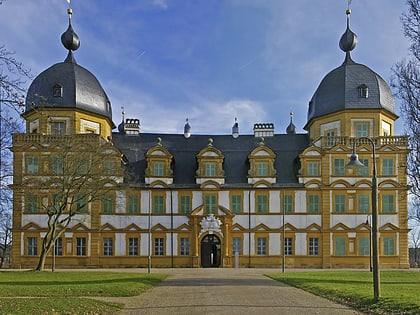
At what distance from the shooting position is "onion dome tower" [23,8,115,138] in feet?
165

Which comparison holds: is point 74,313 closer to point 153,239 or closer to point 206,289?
point 206,289

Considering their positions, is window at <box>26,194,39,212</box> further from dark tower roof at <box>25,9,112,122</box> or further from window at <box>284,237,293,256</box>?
window at <box>284,237,293,256</box>

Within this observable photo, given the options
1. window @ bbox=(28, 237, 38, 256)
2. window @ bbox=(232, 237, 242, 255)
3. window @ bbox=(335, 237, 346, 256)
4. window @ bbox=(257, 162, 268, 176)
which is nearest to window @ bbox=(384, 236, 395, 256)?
window @ bbox=(335, 237, 346, 256)

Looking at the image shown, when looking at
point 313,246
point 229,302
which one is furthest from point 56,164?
point 229,302

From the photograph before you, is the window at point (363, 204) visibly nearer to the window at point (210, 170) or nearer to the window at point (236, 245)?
the window at point (236, 245)

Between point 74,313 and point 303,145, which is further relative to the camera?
point 303,145

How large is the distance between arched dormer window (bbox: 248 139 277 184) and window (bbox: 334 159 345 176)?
507 centimetres

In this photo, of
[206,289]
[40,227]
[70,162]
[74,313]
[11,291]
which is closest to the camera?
[74,313]

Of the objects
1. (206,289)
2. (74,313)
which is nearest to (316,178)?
(206,289)

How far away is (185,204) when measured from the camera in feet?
169

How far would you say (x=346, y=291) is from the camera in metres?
22.8

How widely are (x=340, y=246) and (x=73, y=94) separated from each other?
25.4 meters

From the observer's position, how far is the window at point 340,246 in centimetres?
5025

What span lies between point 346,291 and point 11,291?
12317 mm
